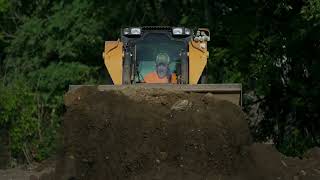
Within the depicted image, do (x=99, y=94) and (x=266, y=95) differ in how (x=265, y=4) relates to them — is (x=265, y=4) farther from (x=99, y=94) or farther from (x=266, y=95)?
(x=99, y=94)

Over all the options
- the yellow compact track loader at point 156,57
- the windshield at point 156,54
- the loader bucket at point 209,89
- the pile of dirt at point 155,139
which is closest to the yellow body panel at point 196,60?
the yellow compact track loader at point 156,57

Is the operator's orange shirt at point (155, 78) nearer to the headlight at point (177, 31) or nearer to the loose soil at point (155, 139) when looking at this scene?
the headlight at point (177, 31)

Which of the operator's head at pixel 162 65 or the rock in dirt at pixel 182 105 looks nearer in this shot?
the rock in dirt at pixel 182 105

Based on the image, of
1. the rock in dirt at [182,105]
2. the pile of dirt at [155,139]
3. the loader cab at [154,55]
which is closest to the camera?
the pile of dirt at [155,139]

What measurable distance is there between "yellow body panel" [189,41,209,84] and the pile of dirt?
222cm

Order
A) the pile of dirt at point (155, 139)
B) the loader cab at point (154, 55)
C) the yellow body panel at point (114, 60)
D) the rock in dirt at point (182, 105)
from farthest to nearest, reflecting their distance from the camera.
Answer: the yellow body panel at point (114, 60), the loader cab at point (154, 55), the rock in dirt at point (182, 105), the pile of dirt at point (155, 139)

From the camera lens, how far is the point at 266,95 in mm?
13141

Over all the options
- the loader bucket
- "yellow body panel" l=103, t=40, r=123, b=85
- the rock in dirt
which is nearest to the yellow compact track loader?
"yellow body panel" l=103, t=40, r=123, b=85

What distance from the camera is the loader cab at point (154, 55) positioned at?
35.3ft

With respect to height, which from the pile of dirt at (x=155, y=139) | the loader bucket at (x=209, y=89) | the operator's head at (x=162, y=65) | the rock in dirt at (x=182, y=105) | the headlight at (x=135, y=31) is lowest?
the pile of dirt at (x=155, y=139)

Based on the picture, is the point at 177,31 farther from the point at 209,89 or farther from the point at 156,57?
the point at 209,89

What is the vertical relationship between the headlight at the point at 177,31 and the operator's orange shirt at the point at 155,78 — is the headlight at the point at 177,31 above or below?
above

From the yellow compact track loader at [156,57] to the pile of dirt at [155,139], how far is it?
2159 millimetres

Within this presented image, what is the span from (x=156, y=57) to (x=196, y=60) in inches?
24.5
